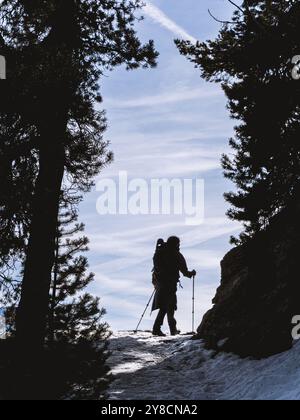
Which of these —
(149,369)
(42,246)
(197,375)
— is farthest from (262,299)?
(42,246)

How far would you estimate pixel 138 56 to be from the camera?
12.0m

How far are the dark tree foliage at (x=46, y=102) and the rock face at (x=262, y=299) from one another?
3728mm

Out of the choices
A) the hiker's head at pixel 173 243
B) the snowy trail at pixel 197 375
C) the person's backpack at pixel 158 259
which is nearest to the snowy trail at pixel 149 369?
the snowy trail at pixel 197 375

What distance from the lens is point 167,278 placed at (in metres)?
14.3

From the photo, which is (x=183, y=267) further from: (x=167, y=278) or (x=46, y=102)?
(x=46, y=102)

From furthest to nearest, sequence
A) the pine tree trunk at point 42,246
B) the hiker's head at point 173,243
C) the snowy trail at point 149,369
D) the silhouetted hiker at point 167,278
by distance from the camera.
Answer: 1. the hiker's head at point 173,243
2. the silhouetted hiker at point 167,278
3. the pine tree trunk at point 42,246
4. the snowy trail at point 149,369

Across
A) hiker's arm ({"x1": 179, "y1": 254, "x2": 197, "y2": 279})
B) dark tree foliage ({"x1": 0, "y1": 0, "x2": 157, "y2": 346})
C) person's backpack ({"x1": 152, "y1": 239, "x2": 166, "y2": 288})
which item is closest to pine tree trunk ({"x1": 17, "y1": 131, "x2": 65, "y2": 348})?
dark tree foliage ({"x1": 0, "y1": 0, "x2": 157, "y2": 346})

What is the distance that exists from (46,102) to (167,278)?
6.02 m

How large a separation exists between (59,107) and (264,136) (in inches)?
169

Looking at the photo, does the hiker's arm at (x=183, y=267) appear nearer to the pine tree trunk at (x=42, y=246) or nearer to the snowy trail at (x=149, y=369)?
the snowy trail at (x=149, y=369)

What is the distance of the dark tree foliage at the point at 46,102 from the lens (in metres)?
9.52

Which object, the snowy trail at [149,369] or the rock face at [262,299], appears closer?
the snowy trail at [149,369]

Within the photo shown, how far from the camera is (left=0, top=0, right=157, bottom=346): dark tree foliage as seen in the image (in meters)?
9.52
